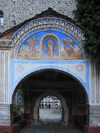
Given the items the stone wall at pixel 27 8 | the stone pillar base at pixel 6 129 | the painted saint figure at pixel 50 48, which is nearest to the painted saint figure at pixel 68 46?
the painted saint figure at pixel 50 48

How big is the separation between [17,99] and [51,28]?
5.56 meters

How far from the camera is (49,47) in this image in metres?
11.1

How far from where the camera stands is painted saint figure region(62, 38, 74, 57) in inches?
435

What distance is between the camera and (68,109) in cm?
1451

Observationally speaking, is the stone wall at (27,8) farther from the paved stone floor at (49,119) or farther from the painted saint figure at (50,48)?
the paved stone floor at (49,119)

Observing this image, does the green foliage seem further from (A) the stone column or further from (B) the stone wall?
(A) the stone column

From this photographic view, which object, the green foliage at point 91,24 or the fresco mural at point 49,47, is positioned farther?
the fresco mural at point 49,47

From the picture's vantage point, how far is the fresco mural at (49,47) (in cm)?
1097

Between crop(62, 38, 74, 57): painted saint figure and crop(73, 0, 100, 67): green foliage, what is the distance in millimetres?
747

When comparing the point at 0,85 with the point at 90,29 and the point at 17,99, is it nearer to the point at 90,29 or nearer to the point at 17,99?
the point at 17,99

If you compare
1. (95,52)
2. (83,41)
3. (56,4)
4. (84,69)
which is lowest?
(84,69)

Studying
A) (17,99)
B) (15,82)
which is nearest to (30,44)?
(15,82)

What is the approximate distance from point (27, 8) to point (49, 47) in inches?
164

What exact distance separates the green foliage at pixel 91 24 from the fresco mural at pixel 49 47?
29.7 inches
